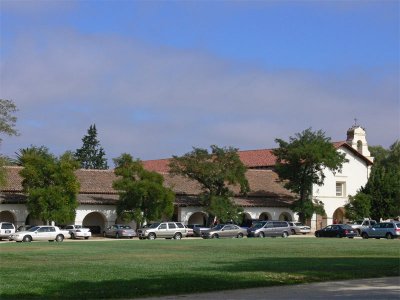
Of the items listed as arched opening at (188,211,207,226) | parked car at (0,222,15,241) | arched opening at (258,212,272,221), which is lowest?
parked car at (0,222,15,241)

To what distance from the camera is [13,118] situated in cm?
4650

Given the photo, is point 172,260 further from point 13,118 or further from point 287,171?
point 287,171

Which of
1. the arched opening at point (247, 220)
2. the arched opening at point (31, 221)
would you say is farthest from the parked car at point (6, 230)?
the arched opening at point (247, 220)

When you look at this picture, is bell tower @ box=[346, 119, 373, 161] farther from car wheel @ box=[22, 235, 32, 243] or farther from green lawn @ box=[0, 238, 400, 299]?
green lawn @ box=[0, 238, 400, 299]

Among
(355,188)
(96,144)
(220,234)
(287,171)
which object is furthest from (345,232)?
(96,144)

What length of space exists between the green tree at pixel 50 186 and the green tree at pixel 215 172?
1260cm

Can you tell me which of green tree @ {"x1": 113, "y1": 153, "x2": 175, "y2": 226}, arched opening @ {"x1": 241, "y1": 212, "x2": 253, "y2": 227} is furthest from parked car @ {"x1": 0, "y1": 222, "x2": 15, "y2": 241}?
arched opening @ {"x1": 241, "y1": 212, "x2": 253, "y2": 227}

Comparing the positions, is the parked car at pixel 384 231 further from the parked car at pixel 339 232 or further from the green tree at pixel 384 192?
the green tree at pixel 384 192

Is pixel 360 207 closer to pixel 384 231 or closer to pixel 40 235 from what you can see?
pixel 384 231

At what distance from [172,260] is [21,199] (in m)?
39.4

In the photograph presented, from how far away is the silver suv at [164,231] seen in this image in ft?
201

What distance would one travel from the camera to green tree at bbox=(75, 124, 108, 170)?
355ft

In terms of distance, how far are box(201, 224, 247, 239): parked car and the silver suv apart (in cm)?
204

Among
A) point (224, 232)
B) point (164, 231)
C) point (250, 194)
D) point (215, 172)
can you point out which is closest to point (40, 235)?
point (164, 231)
